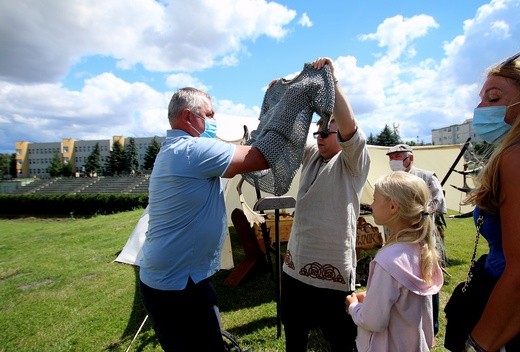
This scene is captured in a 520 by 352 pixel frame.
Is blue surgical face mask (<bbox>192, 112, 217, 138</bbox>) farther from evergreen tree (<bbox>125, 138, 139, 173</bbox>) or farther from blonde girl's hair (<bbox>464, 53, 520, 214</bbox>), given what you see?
evergreen tree (<bbox>125, 138, 139, 173</bbox>)

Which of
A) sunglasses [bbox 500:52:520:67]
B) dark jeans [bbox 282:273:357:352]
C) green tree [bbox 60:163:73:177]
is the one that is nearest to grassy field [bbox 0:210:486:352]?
dark jeans [bbox 282:273:357:352]

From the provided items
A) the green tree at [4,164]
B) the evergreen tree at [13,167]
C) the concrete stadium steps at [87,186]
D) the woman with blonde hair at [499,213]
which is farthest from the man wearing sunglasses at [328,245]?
the evergreen tree at [13,167]

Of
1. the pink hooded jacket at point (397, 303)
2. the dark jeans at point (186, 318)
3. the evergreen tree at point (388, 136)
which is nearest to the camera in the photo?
the pink hooded jacket at point (397, 303)

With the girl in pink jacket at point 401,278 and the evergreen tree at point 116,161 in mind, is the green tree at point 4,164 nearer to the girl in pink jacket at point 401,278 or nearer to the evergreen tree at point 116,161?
the evergreen tree at point 116,161

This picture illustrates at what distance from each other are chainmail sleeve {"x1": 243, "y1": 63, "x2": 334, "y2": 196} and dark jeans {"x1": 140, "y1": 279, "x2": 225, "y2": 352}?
72cm

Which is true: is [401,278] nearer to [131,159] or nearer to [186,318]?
[186,318]

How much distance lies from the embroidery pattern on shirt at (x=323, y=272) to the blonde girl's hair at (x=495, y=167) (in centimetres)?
98

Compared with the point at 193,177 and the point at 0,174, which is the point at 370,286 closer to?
the point at 193,177

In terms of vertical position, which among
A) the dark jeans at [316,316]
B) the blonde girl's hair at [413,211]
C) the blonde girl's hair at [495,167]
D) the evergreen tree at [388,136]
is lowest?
the dark jeans at [316,316]

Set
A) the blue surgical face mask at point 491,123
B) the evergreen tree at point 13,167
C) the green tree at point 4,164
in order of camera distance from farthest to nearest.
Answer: the evergreen tree at point 13,167, the green tree at point 4,164, the blue surgical face mask at point 491,123

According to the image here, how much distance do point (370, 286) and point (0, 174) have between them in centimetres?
11223

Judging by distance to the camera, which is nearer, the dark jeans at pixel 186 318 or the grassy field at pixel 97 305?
the dark jeans at pixel 186 318

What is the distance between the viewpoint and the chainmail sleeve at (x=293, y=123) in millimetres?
1555

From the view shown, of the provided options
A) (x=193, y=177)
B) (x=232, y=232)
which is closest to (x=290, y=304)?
(x=193, y=177)
